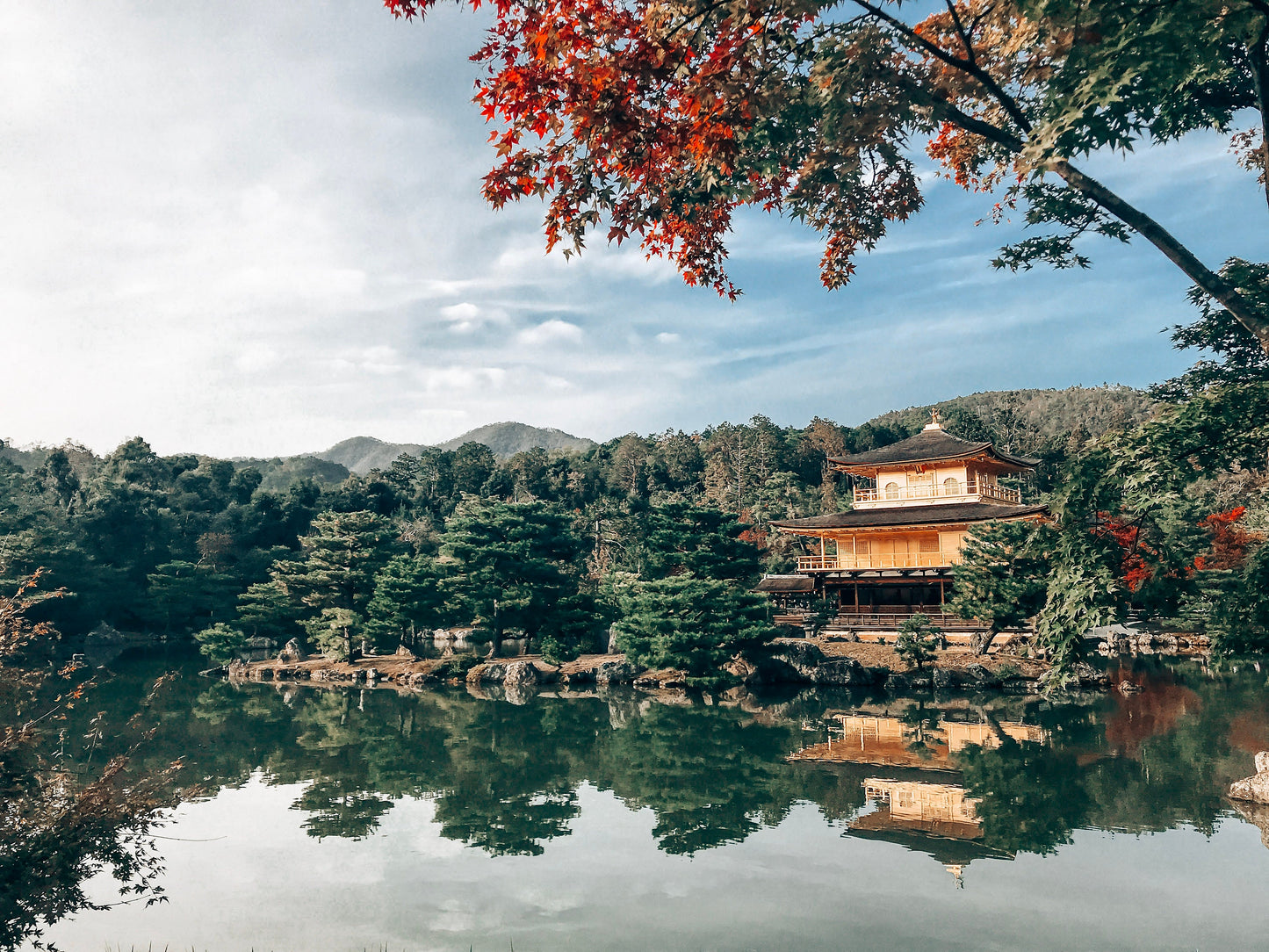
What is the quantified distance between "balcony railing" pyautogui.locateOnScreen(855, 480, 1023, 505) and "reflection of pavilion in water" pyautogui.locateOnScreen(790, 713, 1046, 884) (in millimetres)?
13239

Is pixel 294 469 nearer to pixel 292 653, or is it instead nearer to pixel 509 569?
pixel 292 653

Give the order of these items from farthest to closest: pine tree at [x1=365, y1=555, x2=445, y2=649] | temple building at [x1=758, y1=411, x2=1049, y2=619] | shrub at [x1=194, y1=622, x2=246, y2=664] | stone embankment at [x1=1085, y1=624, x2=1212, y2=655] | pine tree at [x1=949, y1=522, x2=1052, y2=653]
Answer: temple building at [x1=758, y1=411, x2=1049, y2=619]
shrub at [x1=194, y1=622, x2=246, y2=664]
stone embankment at [x1=1085, y1=624, x2=1212, y2=655]
pine tree at [x1=365, y1=555, x2=445, y2=649]
pine tree at [x1=949, y1=522, x2=1052, y2=653]

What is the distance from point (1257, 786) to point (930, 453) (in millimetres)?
18070

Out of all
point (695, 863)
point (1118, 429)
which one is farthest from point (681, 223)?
point (695, 863)

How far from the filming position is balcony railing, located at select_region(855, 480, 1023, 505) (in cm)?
2591

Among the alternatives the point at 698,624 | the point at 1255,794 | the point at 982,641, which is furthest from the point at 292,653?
the point at 1255,794

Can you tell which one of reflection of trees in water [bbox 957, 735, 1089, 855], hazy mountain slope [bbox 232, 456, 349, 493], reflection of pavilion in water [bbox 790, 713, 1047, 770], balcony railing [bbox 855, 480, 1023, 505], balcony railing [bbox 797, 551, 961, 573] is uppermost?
hazy mountain slope [bbox 232, 456, 349, 493]

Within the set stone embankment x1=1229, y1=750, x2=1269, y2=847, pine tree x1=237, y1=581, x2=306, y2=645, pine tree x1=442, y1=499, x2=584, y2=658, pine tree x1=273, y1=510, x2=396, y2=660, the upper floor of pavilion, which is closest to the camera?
stone embankment x1=1229, y1=750, x2=1269, y2=847

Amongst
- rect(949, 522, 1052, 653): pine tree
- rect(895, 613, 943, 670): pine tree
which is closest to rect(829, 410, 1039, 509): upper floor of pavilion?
rect(949, 522, 1052, 653): pine tree

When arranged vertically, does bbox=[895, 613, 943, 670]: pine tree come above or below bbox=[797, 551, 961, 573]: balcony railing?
below

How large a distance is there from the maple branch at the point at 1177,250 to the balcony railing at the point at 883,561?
783 inches

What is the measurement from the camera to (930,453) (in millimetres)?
26000

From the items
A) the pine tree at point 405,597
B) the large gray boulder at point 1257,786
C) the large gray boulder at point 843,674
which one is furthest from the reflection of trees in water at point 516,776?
the large gray boulder at point 1257,786

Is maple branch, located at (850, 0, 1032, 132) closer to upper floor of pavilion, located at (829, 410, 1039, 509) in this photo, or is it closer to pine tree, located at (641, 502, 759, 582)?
pine tree, located at (641, 502, 759, 582)
